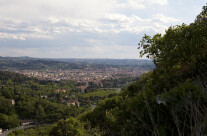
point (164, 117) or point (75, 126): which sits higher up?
point (164, 117)

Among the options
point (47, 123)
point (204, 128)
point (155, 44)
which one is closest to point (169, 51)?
point (155, 44)

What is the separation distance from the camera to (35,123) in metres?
52.0

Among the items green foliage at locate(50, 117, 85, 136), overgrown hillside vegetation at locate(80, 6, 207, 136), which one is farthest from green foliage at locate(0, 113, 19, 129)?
overgrown hillside vegetation at locate(80, 6, 207, 136)

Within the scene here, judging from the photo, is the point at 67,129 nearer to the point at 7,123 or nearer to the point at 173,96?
the point at 173,96

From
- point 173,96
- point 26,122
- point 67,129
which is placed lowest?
point 26,122

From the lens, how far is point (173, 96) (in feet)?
9.92

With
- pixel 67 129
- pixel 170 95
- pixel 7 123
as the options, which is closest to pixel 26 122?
pixel 7 123

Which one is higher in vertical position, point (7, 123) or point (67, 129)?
point (67, 129)

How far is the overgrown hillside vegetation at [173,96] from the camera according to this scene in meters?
2.77

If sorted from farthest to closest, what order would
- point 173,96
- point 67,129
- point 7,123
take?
point 7,123 < point 67,129 < point 173,96

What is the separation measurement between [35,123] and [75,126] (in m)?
41.9

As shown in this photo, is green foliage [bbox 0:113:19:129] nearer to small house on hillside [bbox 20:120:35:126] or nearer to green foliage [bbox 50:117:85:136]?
small house on hillside [bbox 20:120:35:126]

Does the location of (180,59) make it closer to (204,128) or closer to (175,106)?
(175,106)

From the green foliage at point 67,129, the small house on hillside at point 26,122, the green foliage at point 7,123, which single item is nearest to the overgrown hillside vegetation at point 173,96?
the green foliage at point 67,129
